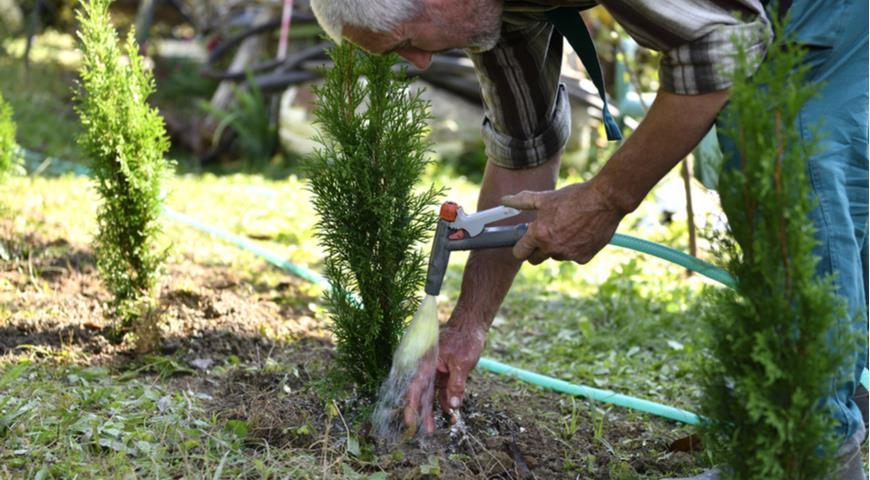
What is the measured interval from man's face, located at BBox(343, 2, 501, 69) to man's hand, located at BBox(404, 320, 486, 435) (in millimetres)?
849

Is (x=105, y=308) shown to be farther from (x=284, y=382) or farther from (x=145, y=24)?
(x=145, y=24)

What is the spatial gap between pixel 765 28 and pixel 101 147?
237 centimetres

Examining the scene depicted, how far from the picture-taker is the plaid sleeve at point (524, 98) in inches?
125

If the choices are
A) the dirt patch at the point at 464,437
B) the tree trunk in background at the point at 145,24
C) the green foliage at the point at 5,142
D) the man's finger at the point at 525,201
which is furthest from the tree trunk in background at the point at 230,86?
the man's finger at the point at 525,201

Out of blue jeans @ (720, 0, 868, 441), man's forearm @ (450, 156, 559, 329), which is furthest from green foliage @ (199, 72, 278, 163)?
blue jeans @ (720, 0, 868, 441)

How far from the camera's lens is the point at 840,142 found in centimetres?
258

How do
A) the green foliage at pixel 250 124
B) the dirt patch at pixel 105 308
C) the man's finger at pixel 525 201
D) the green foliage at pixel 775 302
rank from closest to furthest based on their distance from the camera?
1. the green foliage at pixel 775 302
2. the man's finger at pixel 525 201
3. the dirt patch at pixel 105 308
4. the green foliage at pixel 250 124

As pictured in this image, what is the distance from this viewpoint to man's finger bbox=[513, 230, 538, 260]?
274cm

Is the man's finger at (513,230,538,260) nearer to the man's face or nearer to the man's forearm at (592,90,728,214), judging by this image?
Answer: the man's forearm at (592,90,728,214)

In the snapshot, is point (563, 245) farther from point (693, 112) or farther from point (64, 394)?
point (64, 394)

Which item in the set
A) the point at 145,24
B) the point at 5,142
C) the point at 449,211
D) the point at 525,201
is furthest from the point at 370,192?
the point at 145,24

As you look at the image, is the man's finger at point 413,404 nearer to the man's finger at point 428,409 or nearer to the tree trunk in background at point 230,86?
the man's finger at point 428,409

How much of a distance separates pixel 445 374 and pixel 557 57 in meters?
1.13

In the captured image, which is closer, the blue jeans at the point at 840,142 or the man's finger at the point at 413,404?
the blue jeans at the point at 840,142
